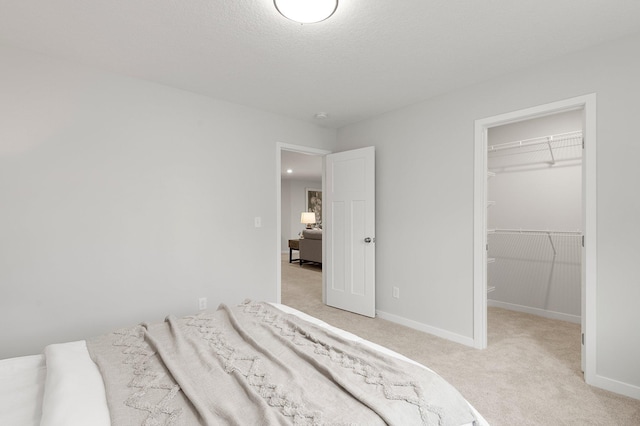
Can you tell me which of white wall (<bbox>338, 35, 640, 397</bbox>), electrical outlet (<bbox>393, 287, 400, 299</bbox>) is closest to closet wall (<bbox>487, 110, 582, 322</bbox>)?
white wall (<bbox>338, 35, 640, 397</bbox>)

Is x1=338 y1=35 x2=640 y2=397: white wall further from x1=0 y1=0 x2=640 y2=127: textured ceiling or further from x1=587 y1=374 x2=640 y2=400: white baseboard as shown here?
x1=0 y1=0 x2=640 y2=127: textured ceiling

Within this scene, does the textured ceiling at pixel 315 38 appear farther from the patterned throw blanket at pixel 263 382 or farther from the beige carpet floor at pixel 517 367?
the beige carpet floor at pixel 517 367

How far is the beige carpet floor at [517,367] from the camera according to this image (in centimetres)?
196

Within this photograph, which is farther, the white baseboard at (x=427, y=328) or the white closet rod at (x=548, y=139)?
the white closet rod at (x=548, y=139)

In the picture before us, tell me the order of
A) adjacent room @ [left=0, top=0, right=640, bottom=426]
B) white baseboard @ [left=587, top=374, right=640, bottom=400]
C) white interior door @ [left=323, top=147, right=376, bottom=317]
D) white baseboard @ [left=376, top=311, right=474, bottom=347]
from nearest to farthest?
adjacent room @ [left=0, top=0, right=640, bottom=426] → white baseboard @ [left=587, top=374, right=640, bottom=400] → white baseboard @ [left=376, top=311, right=474, bottom=347] → white interior door @ [left=323, top=147, right=376, bottom=317]

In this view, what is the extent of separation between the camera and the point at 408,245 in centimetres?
355

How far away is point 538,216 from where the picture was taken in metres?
3.95

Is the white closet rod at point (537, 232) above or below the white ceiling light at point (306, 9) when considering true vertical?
below

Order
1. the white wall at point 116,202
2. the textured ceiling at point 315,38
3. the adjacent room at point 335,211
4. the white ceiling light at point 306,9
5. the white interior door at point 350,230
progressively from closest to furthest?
the adjacent room at point 335,211 → the white ceiling light at point 306,9 → the textured ceiling at point 315,38 → the white wall at point 116,202 → the white interior door at point 350,230

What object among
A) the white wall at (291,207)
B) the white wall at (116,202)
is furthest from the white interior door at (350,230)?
the white wall at (291,207)

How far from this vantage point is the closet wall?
12.0 ft

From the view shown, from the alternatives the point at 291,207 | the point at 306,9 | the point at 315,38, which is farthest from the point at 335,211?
the point at 291,207

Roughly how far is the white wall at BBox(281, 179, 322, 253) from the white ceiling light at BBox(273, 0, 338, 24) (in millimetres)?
8529

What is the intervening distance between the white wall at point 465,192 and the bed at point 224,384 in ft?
5.60
